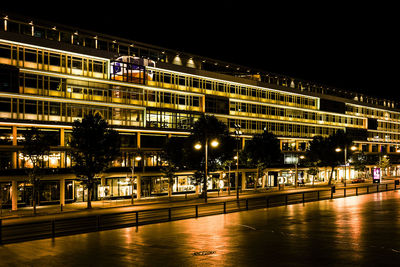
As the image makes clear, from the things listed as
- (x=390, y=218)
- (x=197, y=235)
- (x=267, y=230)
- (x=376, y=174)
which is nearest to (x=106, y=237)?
(x=197, y=235)

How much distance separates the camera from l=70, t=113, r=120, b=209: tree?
1732 inches

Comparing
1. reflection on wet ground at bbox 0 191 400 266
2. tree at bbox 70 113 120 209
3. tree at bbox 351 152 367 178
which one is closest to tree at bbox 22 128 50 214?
tree at bbox 70 113 120 209

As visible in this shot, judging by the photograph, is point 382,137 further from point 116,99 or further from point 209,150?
point 116,99

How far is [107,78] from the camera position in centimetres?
5516

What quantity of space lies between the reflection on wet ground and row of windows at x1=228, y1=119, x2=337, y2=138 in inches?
1916

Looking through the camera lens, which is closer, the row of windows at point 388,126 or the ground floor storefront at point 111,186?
the ground floor storefront at point 111,186

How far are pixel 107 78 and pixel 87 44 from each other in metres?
4.98

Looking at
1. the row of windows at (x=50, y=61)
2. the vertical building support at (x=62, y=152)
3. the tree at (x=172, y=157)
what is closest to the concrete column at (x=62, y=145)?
the vertical building support at (x=62, y=152)

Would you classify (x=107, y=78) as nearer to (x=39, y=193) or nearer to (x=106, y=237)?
(x=39, y=193)

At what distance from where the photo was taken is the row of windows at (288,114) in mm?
75750

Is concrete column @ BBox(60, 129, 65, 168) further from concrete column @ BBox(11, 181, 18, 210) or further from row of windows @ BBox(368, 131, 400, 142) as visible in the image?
row of windows @ BBox(368, 131, 400, 142)

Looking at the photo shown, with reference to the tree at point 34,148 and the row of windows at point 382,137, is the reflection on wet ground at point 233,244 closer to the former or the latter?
the tree at point 34,148

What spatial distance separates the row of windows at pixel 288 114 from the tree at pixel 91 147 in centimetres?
3284

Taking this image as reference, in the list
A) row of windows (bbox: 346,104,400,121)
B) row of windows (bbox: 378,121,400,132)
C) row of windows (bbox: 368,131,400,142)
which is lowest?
row of windows (bbox: 368,131,400,142)
